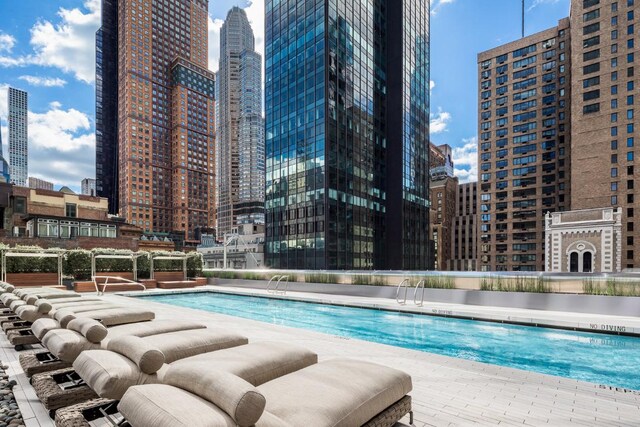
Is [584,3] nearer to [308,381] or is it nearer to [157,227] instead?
[308,381]

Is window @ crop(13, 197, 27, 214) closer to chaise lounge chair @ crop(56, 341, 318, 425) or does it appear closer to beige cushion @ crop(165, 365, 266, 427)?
chaise lounge chair @ crop(56, 341, 318, 425)

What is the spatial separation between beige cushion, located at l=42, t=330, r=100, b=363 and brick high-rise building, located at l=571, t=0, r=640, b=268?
194ft

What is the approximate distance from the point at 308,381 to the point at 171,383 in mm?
1031

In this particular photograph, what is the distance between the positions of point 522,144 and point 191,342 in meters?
73.1

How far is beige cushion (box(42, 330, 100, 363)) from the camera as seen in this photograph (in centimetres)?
369

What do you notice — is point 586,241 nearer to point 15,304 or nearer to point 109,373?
point 109,373

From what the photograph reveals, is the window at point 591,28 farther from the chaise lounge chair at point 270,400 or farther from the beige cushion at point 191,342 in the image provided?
the beige cushion at point 191,342

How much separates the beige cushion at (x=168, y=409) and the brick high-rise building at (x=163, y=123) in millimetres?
121511

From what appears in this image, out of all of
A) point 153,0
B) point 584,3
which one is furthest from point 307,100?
point 153,0

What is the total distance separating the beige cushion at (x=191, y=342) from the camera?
11.7 ft

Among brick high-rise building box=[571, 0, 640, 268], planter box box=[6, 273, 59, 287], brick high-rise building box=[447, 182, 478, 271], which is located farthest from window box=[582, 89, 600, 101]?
planter box box=[6, 273, 59, 287]

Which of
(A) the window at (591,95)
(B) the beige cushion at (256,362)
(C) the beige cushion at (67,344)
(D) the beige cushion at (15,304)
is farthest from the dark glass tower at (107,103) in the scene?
(B) the beige cushion at (256,362)

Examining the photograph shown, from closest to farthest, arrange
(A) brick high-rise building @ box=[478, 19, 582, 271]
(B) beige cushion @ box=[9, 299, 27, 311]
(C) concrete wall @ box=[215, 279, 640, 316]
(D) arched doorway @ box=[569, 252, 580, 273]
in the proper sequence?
(B) beige cushion @ box=[9, 299, 27, 311]
(C) concrete wall @ box=[215, 279, 640, 316]
(D) arched doorway @ box=[569, 252, 580, 273]
(A) brick high-rise building @ box=[478, 19, 582, 271]

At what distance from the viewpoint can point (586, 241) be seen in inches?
1668
